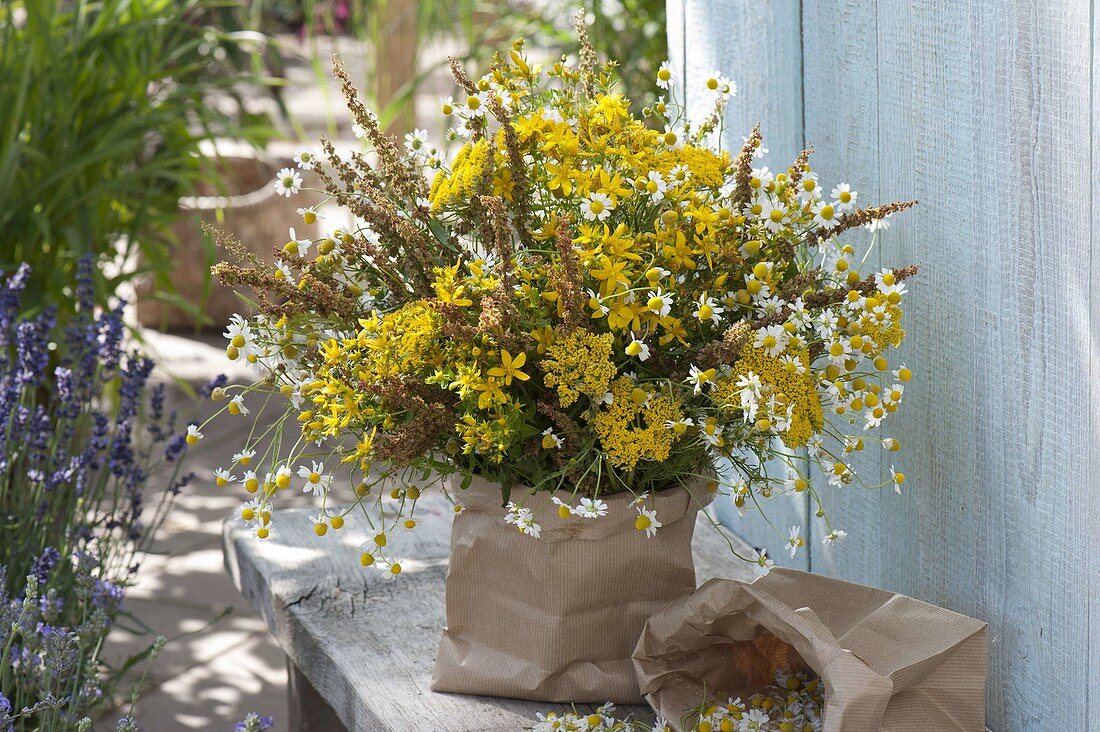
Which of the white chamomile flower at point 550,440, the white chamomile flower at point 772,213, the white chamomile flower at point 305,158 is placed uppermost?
the white chamomile flower at point 305,158

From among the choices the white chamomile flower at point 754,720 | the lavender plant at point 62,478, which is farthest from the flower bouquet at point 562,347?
the lavender plant at point 62,478

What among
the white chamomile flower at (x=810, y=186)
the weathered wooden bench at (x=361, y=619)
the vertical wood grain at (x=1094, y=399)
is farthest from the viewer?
the weathered wooden bench at (x=361, y=619)

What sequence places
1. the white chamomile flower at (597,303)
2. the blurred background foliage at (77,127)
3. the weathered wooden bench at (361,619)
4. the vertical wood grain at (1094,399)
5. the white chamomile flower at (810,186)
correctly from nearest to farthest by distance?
the vertical wood grain at (1094,399), the white chamomile flower at (597,303), the white chamomile flower at (810,186), the weathered wooden bench at (361,619), the blurred background foliage at (77,127)

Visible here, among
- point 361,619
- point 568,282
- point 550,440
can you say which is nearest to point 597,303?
point 568,282

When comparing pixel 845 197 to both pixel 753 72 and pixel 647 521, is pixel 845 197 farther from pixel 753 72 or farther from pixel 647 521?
pixel 753 72

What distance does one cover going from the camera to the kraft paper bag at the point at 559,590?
3.93ft

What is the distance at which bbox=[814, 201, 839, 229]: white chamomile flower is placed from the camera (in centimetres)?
118

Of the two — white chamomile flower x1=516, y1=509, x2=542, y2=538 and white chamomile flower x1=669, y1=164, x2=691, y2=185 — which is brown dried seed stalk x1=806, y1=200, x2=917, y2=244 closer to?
white chamomile flower x1=669, y1=164, x2=691, y2=185

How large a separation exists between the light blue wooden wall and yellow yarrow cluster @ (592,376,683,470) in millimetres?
314

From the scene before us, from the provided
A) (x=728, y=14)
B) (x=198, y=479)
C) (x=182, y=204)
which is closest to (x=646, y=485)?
(x=728, y=14)

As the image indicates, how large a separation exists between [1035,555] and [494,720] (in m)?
0.56

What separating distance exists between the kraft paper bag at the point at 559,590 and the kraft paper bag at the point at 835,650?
52 mm

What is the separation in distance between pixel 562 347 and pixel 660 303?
0.10m

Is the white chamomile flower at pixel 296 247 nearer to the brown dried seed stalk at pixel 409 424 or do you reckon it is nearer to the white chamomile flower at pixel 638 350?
the brown dried seed stalk at pixel 409 424
